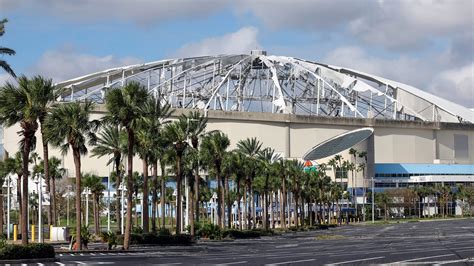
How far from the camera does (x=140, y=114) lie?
64375 millimetres

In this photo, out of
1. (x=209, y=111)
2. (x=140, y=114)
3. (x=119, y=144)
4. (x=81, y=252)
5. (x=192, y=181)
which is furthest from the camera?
(x=209, y=111)

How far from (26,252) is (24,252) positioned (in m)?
0.15

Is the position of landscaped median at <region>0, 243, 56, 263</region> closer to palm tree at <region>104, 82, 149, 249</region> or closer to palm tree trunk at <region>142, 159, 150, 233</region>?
palm tree at <region>104, 82, 149, 249</region>

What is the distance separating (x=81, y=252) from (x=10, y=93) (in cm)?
1248

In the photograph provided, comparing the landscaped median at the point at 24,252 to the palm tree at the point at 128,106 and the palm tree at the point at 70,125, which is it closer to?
the palm tree at the point at 70,125

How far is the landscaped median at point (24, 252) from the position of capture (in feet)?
149

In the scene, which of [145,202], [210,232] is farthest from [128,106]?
[210,232]

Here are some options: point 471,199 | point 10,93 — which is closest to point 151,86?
point 471,199

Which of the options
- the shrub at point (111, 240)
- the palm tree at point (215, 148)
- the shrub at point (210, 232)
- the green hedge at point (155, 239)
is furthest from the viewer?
the palm tree at point (215, 148)

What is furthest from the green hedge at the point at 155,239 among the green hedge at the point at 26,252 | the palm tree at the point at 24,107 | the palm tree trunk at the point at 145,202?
the green hedge at the point at 26,252

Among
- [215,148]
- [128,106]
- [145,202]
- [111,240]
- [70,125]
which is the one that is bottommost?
[111,240]

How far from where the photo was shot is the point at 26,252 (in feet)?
152

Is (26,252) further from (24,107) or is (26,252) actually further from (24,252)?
(24,107)

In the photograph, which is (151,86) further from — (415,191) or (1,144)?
(415,191)
